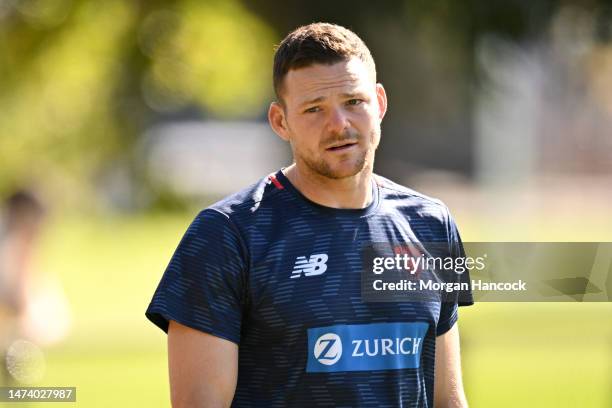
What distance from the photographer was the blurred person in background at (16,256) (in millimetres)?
10023

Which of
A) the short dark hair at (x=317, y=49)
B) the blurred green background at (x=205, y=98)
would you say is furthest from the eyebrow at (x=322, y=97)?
the blurred green background at (x=205, y=98)

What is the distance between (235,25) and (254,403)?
11397mm

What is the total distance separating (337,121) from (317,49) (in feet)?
0.77

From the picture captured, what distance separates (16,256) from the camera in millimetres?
11039

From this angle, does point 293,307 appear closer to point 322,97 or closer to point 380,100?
point 322,97

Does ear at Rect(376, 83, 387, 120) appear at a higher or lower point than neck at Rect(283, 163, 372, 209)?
higher

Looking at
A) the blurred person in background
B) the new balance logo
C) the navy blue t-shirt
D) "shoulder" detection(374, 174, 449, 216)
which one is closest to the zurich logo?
the navy blue t-shirt

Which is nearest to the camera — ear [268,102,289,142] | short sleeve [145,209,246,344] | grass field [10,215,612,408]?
short sleeve [145,209,246,344]

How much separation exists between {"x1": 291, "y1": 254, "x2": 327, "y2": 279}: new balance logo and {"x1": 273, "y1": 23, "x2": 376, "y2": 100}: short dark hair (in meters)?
0.56

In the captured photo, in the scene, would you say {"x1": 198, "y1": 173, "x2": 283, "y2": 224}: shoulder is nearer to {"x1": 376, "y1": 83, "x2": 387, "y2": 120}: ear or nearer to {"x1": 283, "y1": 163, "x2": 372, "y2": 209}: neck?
{"x1": 283, "y1": 163, "x2": 372, "y2": 209}: neck

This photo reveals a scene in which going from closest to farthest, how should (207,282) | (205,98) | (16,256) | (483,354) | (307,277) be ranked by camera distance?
(207,282) < (307,277) < (16,256) < (483,354) < (205,98)

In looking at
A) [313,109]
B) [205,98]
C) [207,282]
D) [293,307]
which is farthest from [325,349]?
Result: [205,98]

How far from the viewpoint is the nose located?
3.57 meters

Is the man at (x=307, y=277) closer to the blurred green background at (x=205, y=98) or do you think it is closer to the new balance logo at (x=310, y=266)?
the new balance logo at (x=310, y=266)
